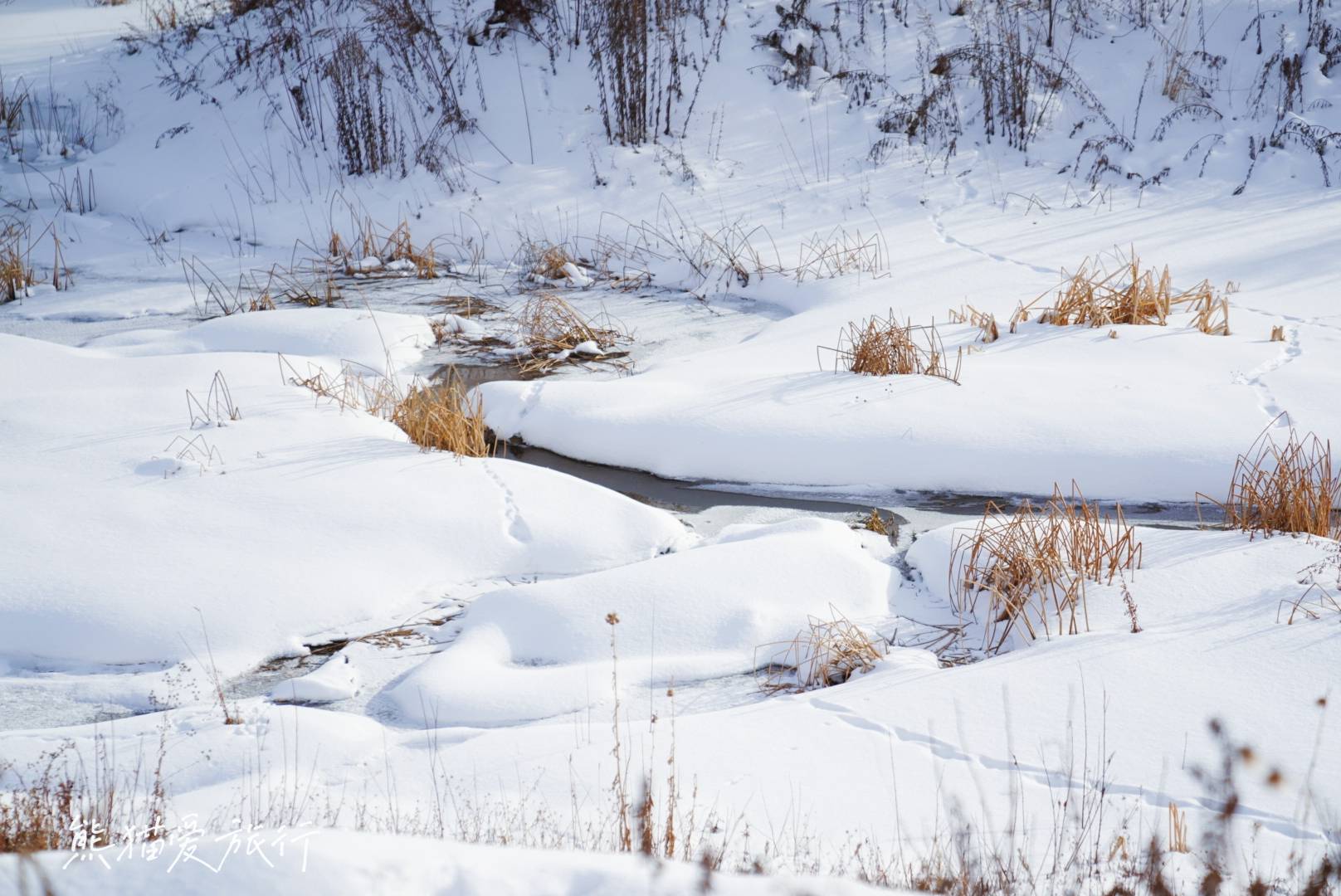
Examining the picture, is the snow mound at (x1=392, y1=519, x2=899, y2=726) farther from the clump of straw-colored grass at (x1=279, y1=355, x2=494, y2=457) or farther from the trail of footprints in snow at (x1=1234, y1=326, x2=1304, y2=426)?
the trail of footprints in snow at (x1=1234, y1=326, x2=1304, y2=426)

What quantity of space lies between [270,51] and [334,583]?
8.79 m

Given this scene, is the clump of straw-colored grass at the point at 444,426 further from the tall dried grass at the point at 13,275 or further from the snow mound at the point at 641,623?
the tall dried grass at the point at 13,275

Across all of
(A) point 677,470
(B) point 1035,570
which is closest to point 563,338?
(A) point 677,470

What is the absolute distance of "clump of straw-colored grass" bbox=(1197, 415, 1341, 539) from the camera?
3.65 meters

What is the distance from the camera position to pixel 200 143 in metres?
9.70

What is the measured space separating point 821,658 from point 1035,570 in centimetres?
79

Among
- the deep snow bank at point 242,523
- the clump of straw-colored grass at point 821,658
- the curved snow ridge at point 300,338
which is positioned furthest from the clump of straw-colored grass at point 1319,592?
the curved snow ridge at point 300,338

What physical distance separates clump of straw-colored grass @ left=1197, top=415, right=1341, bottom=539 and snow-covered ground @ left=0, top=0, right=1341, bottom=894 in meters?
0.18

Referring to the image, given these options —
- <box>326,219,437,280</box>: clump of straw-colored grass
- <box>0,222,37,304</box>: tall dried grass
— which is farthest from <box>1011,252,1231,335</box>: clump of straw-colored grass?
<box>0,222,37,304</box>: tall dried grass

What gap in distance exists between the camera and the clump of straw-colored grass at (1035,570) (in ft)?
10.9

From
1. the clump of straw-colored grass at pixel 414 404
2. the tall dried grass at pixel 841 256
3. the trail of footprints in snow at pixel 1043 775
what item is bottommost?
the trail of footprints in snow at pixel 1043 775

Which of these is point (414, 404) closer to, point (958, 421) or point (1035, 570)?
point (958, 421)

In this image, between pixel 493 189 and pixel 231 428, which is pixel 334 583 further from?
pixel 493 189

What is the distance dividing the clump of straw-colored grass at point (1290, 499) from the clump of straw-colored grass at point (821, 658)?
148 centimetres
